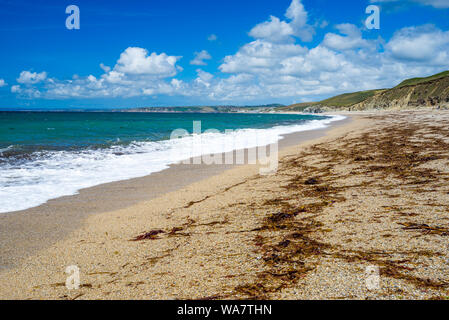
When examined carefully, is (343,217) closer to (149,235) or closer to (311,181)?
(311,181)

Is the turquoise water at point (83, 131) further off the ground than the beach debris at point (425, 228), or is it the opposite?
the turquoise water at point (83, 131)

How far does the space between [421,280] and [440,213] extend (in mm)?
2185

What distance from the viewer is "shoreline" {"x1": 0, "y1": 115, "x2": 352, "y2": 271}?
473cm

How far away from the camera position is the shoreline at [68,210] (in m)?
4.73

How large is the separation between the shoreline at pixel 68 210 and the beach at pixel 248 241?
1.5 inches

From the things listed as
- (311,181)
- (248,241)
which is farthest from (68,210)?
(311,181)

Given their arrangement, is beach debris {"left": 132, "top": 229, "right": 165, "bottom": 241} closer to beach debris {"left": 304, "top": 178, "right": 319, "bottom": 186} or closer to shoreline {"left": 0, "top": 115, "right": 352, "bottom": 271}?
shoreline {"left": 0, "top": 115, "right": 352, "bottom": 271}

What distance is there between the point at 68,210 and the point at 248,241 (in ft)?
15.7

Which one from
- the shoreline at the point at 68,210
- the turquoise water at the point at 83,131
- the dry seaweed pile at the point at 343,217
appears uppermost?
the turquoise water at the point at 83,131

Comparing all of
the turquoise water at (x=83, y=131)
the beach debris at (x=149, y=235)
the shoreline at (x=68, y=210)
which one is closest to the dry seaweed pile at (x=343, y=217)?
the beach debris at (x=149, y=235)

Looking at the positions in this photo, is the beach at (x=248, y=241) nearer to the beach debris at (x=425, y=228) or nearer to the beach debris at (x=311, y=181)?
the beach debris at (x=425, y=228)

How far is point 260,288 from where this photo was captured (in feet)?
9.67

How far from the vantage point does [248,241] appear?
4215 millimetres
